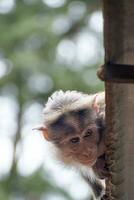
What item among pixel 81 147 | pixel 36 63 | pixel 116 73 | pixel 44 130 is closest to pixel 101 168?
pixel 81 147

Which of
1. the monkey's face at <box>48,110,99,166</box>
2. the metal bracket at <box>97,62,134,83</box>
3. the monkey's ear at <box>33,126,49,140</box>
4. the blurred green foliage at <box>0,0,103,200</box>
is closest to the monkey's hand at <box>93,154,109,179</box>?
the monkey's face at <box>48,110,99,166</box>

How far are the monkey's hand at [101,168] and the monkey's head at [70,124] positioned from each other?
19 centimetres

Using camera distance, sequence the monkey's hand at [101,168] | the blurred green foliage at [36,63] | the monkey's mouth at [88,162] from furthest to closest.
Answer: the blurred green foliage at [36,63] → the monkey's mouth at [88,162] → the monkey's hand at [101,168]

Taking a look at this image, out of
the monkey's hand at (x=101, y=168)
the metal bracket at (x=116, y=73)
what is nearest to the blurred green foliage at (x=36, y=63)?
the monkey's hand at (x=101, y=168)

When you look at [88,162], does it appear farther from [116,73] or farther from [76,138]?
[116,73]

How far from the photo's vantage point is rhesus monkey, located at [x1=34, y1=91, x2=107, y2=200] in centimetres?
345

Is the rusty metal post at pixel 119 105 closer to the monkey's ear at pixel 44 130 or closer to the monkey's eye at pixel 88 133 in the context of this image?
the monkey's eye at pixel 88 133

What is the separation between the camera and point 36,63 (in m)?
9.23

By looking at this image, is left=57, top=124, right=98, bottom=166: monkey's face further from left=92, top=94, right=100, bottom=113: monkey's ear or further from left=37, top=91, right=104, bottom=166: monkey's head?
left=92, top=94, right=100, bottom=113: monkey's ear

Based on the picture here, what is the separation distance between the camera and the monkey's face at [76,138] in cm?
343

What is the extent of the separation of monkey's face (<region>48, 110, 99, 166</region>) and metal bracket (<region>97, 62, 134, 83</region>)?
113 centimetres

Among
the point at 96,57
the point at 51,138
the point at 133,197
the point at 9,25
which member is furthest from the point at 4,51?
the point at 133,197

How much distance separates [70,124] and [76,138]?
0.36 feet

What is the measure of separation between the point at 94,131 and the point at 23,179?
5.61 metres
